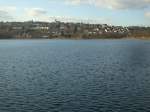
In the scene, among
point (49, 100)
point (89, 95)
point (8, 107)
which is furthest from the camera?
point (89, 95)

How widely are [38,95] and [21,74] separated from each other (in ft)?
70.5

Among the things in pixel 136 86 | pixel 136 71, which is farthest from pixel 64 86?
pixel 136 71

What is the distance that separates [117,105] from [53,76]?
2525cm

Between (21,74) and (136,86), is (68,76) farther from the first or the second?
(136,86)

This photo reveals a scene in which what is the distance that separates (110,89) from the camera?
5175 centimetres

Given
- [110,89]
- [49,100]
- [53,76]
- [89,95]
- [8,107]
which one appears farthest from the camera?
[53,76]

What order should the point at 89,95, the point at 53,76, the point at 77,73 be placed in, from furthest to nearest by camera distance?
the point at 77,73, the point at 53,76, the point at 89,95

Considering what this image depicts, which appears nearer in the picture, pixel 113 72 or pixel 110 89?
pixel 110 89

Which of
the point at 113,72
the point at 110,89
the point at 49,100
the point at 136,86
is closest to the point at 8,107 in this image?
the point at 49,100

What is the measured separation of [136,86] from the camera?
177 feet

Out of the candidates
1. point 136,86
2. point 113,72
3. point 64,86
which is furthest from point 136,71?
point 64,86

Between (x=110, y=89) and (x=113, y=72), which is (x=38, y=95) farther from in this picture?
(x=113, y=72)

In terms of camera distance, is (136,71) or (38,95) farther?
(136,71)

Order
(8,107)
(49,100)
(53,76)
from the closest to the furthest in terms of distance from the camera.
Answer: (8,107), (49,100), (53,76)
